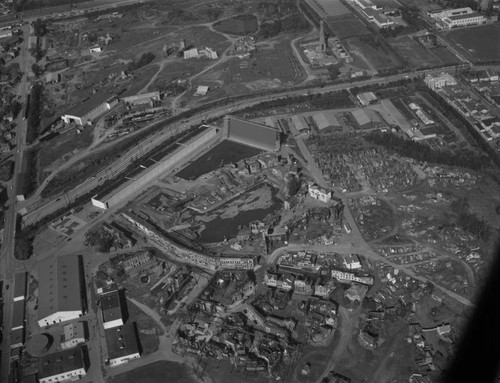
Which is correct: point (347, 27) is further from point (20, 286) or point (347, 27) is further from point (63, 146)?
point (20, 286)

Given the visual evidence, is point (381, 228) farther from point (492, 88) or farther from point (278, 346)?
point (492, 88)

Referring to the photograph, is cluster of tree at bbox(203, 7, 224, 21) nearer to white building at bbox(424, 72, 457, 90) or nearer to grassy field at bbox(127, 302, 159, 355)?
white building at bbox(424, 72, 457, 90)

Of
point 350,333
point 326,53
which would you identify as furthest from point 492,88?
point 350,333

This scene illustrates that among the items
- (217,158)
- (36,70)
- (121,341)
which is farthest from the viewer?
(36,70)


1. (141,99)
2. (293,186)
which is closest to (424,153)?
(293,186)

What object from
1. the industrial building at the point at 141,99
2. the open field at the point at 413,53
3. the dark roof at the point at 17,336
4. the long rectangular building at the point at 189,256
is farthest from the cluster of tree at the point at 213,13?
the dark roof at the point at 17,336

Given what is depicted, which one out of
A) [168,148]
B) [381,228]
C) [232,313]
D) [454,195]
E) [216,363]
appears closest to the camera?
[216,363]

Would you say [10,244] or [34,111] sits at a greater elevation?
[34,111]
